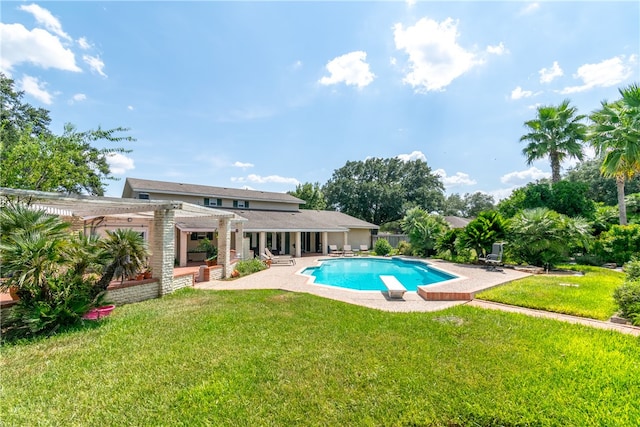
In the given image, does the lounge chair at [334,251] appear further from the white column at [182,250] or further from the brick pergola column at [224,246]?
the brick pergola column at [224,246]

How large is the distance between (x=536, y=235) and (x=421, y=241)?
8673 mm

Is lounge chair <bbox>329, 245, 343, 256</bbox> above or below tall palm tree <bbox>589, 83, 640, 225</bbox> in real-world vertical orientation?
below

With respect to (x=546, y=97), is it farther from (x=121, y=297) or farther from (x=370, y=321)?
(x=121, y=297)

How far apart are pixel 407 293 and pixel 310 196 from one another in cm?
3725

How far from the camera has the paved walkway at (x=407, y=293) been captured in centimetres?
767

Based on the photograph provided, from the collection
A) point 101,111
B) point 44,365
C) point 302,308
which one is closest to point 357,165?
point 101,111

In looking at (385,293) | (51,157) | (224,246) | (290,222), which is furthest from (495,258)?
(51,157)

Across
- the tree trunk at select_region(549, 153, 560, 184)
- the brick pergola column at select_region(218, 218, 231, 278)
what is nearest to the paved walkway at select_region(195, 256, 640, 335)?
the brick pergola column at select_region(218, 218, 231, 278)

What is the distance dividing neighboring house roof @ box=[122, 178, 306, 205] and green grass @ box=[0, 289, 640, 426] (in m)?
18.2

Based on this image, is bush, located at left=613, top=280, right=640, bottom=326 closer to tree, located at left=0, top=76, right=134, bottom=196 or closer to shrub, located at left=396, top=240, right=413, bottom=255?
shrub, located at left=396, top=240, right=413, bottom=255

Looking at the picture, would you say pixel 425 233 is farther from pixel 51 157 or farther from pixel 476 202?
pixel 476 202

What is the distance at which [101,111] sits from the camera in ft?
50.2

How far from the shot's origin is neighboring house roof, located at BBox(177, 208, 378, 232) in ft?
69.6

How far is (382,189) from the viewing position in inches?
1793
